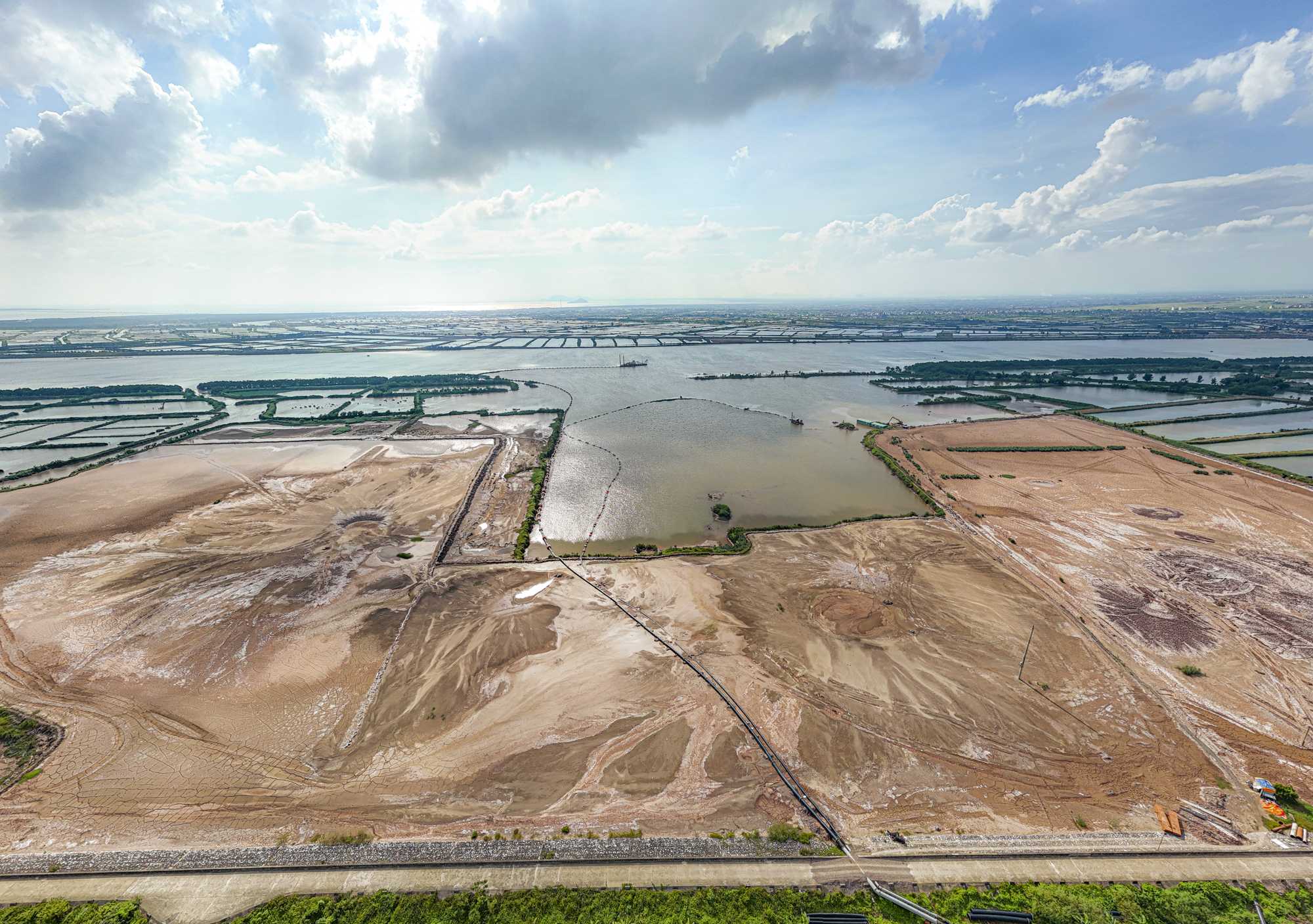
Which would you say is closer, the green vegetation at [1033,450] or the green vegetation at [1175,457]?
the green vegetation at [1175,457]

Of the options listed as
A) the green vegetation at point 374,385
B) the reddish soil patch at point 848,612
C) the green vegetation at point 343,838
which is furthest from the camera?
the green vegetation at point 374,385

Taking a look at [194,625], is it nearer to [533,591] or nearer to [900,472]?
[533,591]

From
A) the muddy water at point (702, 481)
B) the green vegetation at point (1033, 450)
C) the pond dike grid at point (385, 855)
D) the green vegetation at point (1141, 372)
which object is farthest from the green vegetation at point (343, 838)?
the green vegetation at point (1141, 372)

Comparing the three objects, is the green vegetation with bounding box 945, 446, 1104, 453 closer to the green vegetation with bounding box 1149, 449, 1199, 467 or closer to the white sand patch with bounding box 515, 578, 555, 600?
the green vegetation with bounding box 1149, 449, 1199, 467

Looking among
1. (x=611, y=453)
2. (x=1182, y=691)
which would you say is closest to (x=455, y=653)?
(x=611, y=453)

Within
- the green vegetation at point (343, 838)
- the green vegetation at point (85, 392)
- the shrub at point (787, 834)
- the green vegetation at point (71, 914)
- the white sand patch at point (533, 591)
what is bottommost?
the shrub at point (787, 834)

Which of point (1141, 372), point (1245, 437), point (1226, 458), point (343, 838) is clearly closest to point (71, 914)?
point (343, 838)

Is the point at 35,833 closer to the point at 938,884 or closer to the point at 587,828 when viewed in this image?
the point at 587,828

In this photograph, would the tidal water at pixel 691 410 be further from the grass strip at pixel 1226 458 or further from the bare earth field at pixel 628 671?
the grass strip at pixel 1226 458

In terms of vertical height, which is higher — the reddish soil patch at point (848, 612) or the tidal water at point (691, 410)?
the tidal water at point (691, 410)
